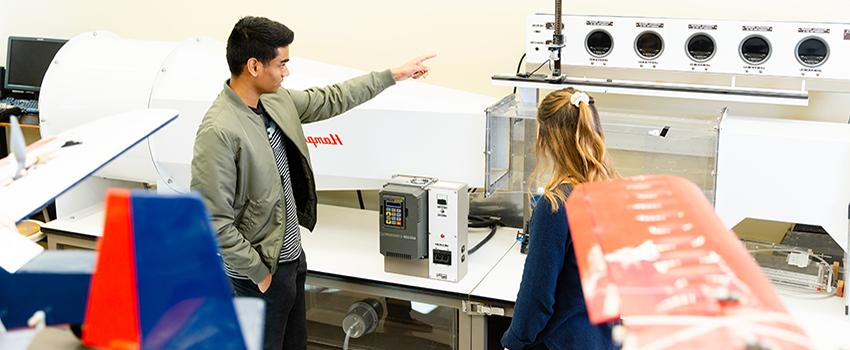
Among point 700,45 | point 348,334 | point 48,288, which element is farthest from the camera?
point 348,334

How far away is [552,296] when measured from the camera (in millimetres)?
1938

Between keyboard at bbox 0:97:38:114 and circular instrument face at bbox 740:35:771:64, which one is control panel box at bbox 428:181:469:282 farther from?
keyboard at bbox 0:97:38:114

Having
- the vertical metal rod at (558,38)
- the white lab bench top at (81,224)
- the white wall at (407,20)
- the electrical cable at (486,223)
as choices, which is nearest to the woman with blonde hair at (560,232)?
the vertical metal rod at (558,38)

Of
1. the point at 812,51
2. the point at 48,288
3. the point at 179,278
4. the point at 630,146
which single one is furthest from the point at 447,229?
the point at 179,278

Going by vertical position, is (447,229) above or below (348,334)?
above

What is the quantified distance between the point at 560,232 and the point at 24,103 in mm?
3046

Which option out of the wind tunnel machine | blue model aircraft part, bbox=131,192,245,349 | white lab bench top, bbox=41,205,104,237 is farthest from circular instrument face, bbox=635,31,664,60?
blue model aircraft part, bbox=131,192,245,349

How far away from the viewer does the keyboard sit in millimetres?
3938

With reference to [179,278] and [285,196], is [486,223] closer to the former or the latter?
[285,196]

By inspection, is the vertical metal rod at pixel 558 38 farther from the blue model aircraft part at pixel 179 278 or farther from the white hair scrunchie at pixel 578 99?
the blue model aircraft part at pixel 179 278

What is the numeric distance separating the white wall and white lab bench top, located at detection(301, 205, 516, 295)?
0.63 meters

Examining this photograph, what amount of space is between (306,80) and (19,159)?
1760mm

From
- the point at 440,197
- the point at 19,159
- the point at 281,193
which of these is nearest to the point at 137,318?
the point at 19,159

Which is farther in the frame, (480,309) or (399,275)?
(399,275)
